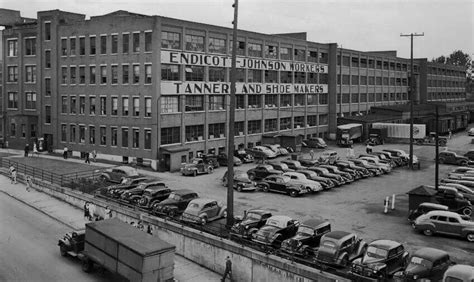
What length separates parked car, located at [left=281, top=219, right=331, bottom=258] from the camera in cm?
2409

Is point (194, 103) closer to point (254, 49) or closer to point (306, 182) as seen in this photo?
point (254, 49)

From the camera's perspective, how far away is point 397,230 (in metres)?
29.3

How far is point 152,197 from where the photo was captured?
3434 cm

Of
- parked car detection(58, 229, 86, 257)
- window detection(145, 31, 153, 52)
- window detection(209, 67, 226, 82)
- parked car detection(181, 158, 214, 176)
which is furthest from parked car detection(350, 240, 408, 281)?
window detection(209, 67, 226, 82)

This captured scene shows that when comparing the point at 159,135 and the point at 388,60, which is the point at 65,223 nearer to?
the point at 159,135

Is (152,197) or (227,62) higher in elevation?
(227,62)

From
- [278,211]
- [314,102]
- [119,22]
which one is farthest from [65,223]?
[314,102]

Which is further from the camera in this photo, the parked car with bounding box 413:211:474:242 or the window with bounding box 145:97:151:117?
the window with bounding box 145:97:151:117

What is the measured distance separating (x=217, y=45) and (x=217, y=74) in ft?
12.3

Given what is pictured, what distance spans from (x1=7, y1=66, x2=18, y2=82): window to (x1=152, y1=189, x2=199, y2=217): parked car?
154ft

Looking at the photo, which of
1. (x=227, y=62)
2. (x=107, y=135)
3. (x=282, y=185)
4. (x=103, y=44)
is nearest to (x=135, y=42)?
(x=103, y=44)

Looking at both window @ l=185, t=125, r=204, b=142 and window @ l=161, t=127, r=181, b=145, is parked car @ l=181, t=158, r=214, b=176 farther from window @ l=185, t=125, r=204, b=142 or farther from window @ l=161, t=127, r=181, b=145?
window @ l=185, t=125, r=204, b=142

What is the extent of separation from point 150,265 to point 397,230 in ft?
52.6

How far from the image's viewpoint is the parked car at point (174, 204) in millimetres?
31828
